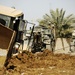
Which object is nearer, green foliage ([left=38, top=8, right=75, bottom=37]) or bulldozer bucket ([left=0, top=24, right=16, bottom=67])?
bulldozer bucket ([left=0, top=24, right=16, bottom=67])

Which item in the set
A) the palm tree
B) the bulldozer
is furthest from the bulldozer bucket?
the palm tree

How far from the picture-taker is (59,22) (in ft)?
90.4

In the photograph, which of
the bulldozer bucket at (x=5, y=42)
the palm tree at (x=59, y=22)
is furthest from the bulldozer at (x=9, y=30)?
the palm tree at (x=59, y=22)

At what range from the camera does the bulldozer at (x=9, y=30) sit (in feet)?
26.7

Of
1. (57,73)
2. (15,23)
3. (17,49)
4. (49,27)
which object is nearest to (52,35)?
(49,27)

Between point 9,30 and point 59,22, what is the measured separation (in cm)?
1971

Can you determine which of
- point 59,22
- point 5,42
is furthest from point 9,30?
point 59,22

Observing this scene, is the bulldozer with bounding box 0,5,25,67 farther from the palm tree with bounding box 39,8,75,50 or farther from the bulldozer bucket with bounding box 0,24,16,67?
the palm tree with bounding box 39,8,75,50

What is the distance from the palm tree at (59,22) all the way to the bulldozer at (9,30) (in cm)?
1332

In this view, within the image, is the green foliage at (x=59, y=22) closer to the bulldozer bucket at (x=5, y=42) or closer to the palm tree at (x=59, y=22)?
the palm tree at (x=59, y=22)

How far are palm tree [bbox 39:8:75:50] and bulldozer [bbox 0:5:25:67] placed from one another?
13321mm

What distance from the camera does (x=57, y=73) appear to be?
8.34 metres

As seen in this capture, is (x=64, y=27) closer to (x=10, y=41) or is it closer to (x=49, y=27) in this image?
(x=49, y=27)

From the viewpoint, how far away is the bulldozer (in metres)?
8.15
